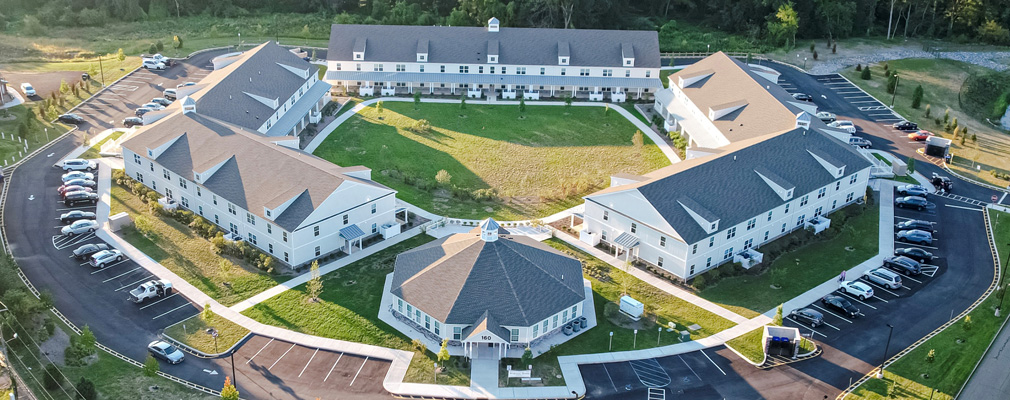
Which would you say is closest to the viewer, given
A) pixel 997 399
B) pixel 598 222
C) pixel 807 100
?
pixel 997 399

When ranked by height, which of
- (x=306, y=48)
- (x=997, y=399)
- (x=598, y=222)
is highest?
(x=306, y=48)

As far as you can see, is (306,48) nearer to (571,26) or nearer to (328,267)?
(571,26)

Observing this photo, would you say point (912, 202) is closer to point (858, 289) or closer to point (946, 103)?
point (858, 289)

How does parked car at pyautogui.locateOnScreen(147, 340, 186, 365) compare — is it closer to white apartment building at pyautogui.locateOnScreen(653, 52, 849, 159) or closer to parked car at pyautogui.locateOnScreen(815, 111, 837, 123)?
white apartment building at pyautogui.locateOnScreen(653, 52, 849, 159)

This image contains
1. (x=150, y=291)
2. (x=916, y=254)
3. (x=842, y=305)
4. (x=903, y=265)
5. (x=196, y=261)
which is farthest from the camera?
(x=916, y=254)

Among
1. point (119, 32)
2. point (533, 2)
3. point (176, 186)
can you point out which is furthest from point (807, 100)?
point (119, 32)

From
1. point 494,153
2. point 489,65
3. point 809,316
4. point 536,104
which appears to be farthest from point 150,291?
point 489,65
